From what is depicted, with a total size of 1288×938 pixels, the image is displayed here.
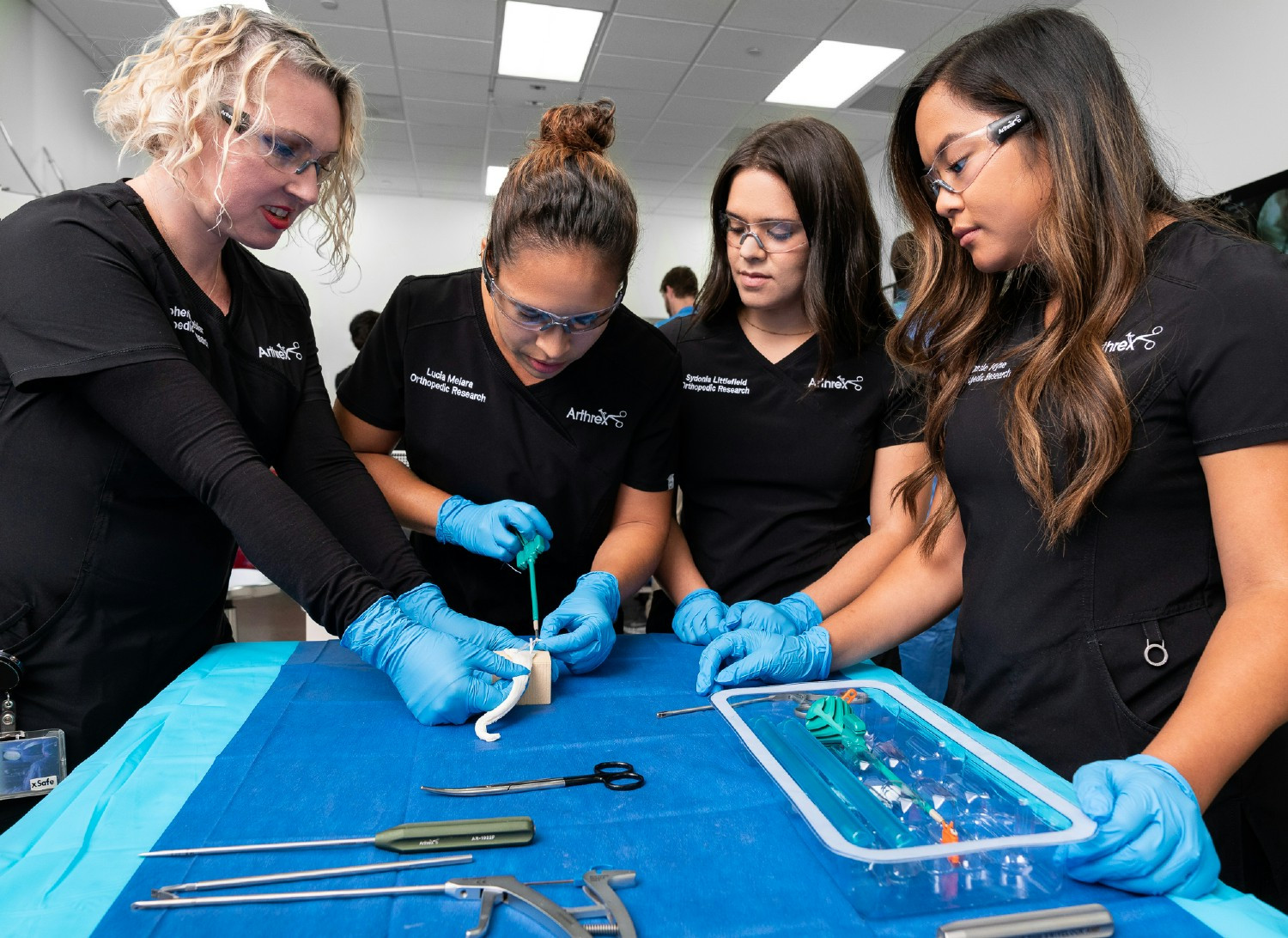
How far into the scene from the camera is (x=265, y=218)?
4.08 feet

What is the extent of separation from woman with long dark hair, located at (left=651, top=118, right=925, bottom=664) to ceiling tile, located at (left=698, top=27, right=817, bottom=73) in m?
3.55

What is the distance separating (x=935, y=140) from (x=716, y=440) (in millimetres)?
675

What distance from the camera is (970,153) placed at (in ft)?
3.67

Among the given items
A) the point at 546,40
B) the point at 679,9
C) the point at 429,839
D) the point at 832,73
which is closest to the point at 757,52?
the point at 832,73

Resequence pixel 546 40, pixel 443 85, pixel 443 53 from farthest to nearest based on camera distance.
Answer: pixel 443 85
pixel 443 53
pixel 546 40

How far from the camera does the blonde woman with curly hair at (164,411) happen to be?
103cm

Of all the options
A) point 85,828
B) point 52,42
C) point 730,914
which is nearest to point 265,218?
point 85,828

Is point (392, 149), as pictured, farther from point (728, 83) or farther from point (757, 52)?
point (757, 52)

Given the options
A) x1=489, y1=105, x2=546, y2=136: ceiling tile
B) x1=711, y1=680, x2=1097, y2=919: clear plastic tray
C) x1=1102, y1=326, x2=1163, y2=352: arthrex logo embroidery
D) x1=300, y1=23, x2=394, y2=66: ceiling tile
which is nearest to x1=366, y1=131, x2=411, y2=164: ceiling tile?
x1=489, y1=105, x2=546, y2=136: ceiling tile

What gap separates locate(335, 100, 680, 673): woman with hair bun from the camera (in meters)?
1.37

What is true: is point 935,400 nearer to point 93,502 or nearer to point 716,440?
point 716,440

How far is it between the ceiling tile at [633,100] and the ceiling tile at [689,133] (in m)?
0.23

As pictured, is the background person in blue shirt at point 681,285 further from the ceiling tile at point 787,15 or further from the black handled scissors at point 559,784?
the black handled scissors at point 559,784

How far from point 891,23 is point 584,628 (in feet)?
14.4
